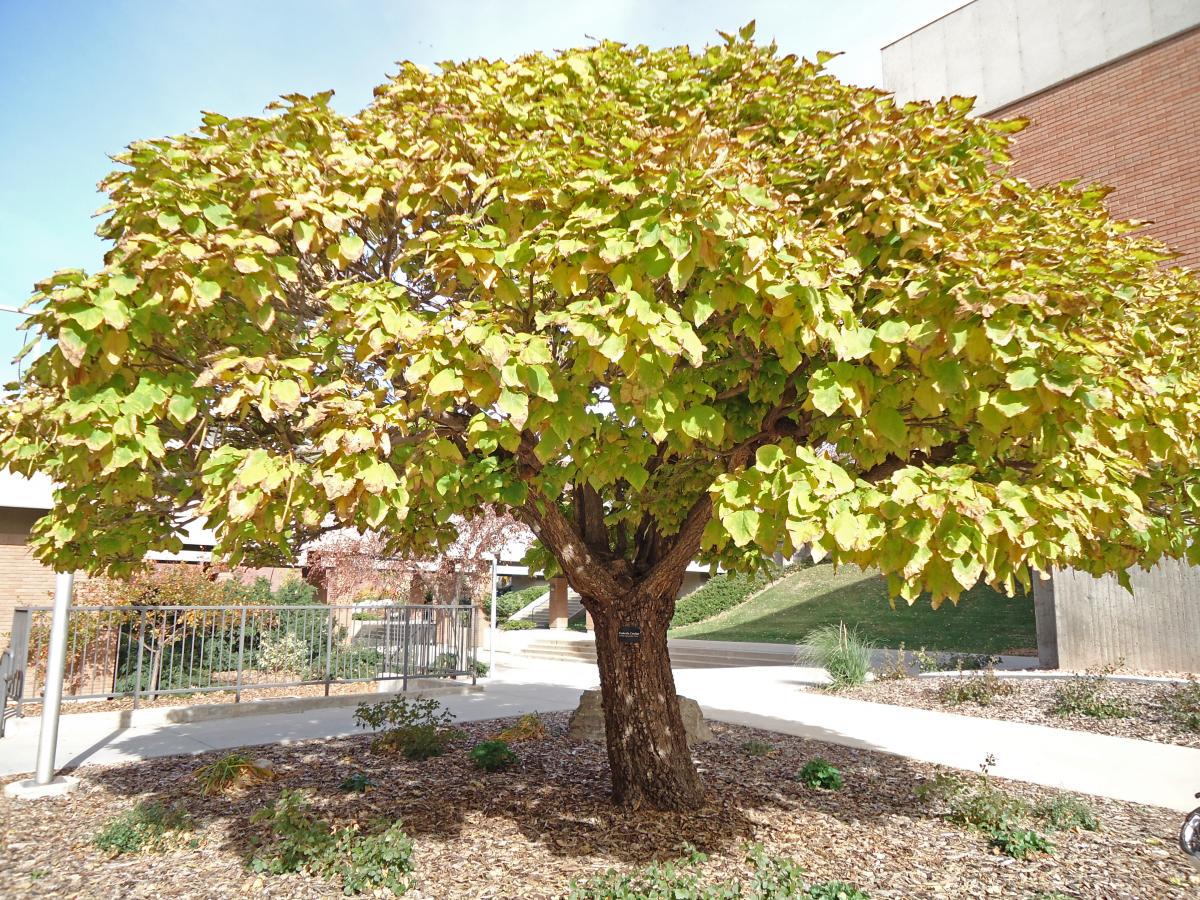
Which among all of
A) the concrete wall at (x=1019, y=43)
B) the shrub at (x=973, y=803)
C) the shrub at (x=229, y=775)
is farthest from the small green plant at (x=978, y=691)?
the concrete wall at (x=1019, y=43)

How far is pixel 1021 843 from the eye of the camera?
4.73 m

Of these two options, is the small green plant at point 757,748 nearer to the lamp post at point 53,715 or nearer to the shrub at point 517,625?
the lamp post at point 53,715

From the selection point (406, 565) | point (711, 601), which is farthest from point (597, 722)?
point (711, 601)

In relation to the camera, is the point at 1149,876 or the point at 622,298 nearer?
the point at 622,298

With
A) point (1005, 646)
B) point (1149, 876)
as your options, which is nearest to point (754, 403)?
point (1149, 876)

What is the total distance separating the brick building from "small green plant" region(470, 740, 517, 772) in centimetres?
1004

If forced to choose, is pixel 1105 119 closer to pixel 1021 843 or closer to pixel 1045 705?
pixel 1045 705

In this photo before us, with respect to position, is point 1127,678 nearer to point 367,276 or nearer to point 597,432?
point 597,432

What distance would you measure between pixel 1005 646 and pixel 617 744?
1505 cm

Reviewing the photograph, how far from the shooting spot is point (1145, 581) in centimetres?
1237

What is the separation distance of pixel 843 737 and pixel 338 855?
19.1 ft

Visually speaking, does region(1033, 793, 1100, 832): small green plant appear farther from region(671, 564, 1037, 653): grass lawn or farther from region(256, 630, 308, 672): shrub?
region(671, 564, 1037, 653): grass lawn

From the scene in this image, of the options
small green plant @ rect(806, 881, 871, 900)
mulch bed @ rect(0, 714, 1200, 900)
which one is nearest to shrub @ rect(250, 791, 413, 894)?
mulch bed @ rect(0, 714, 1200, 900)

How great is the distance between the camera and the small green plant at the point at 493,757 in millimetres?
6598
